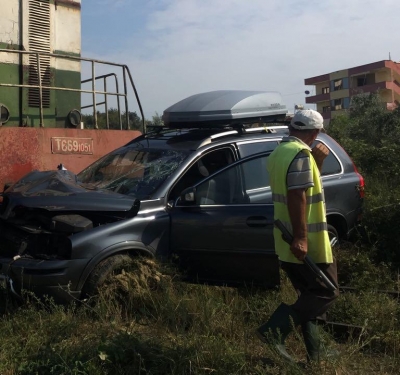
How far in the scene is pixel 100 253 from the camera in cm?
499

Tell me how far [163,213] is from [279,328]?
6.25 ft

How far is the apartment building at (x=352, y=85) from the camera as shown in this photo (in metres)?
56.4

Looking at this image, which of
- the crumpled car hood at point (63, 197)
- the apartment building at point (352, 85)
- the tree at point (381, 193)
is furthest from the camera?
the apartment building at point (352, 85)

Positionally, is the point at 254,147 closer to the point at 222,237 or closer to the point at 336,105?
the point at 222,237

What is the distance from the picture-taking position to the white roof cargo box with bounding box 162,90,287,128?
6348 mm

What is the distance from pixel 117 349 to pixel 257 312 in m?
1.43

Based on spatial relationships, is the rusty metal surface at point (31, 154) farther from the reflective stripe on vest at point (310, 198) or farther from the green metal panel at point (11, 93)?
the reflective stripe on vest at point (310, 198)

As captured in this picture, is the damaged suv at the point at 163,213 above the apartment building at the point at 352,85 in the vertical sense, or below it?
below

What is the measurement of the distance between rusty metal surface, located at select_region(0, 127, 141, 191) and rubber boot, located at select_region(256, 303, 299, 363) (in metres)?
4.76

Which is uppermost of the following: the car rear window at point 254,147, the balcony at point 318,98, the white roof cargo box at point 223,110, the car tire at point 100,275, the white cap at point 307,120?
the balcony at point 318,98

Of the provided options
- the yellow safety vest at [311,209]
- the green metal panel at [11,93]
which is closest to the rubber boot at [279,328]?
the yellow safety vest at [311,209]

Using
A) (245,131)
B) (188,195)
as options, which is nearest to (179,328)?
(188,195)

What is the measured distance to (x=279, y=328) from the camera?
3.91 meters

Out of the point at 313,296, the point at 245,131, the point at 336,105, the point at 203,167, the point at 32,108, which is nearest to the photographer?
the point at 313,296
